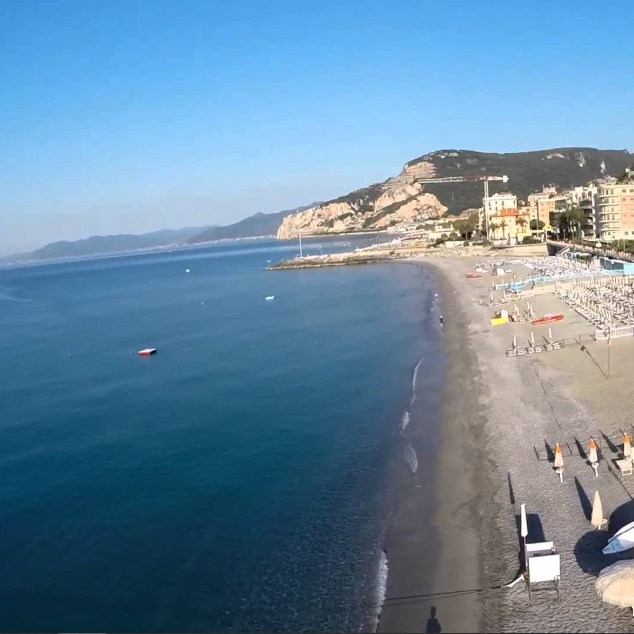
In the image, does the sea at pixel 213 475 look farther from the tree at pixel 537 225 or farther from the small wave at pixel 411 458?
the tree at pixel 537 225

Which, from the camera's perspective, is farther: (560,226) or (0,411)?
(560,226)

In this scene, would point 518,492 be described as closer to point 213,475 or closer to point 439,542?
point 439,542

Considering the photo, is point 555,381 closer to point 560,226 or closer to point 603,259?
point 603,259

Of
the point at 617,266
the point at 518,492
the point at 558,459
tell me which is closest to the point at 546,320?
the point at 617,266

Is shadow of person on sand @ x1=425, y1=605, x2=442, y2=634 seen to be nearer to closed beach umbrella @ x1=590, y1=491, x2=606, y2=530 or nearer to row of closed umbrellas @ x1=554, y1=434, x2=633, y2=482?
closed beach umbrella @ x1=590, y1=491, x2=606, y2=530

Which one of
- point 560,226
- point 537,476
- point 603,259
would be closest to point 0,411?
point 537,476

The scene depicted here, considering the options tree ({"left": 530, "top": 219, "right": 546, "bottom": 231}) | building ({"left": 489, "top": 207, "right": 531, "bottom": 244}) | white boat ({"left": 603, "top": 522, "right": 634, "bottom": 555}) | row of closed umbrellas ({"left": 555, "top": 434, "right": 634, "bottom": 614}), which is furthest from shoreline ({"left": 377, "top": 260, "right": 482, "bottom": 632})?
tree ({"left": 530, "top": 219, "right": 546, "bottom": 231})
